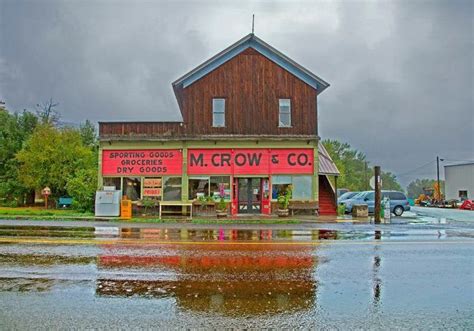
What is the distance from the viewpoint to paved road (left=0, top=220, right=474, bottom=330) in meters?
4.89

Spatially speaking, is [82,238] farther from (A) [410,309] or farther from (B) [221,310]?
(A) [410,309]

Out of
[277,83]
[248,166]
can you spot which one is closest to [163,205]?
[248,166]

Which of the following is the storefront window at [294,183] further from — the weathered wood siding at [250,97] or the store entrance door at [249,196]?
the weathered wood siding at [250,97]

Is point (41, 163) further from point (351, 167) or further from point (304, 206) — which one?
point (351, 167)

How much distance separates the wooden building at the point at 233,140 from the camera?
2417cm

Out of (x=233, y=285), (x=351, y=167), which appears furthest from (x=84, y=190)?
(x=351, y=167)

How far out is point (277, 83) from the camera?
2472 cm

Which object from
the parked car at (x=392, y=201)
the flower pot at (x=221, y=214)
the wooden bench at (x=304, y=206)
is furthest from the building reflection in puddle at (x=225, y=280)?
the parked car at (x=392, y=201)

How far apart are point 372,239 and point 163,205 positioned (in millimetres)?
13738


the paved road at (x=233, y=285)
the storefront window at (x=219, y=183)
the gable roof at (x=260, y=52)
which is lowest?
the paved road at (x=233, y=285)

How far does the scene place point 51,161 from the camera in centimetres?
3338

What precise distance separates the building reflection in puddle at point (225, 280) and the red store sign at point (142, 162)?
14.7m

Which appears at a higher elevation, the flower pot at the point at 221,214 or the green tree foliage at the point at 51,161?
the green tree foliage at the point at 51,161

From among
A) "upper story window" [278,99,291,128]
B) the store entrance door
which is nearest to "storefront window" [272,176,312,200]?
the store entrance door
